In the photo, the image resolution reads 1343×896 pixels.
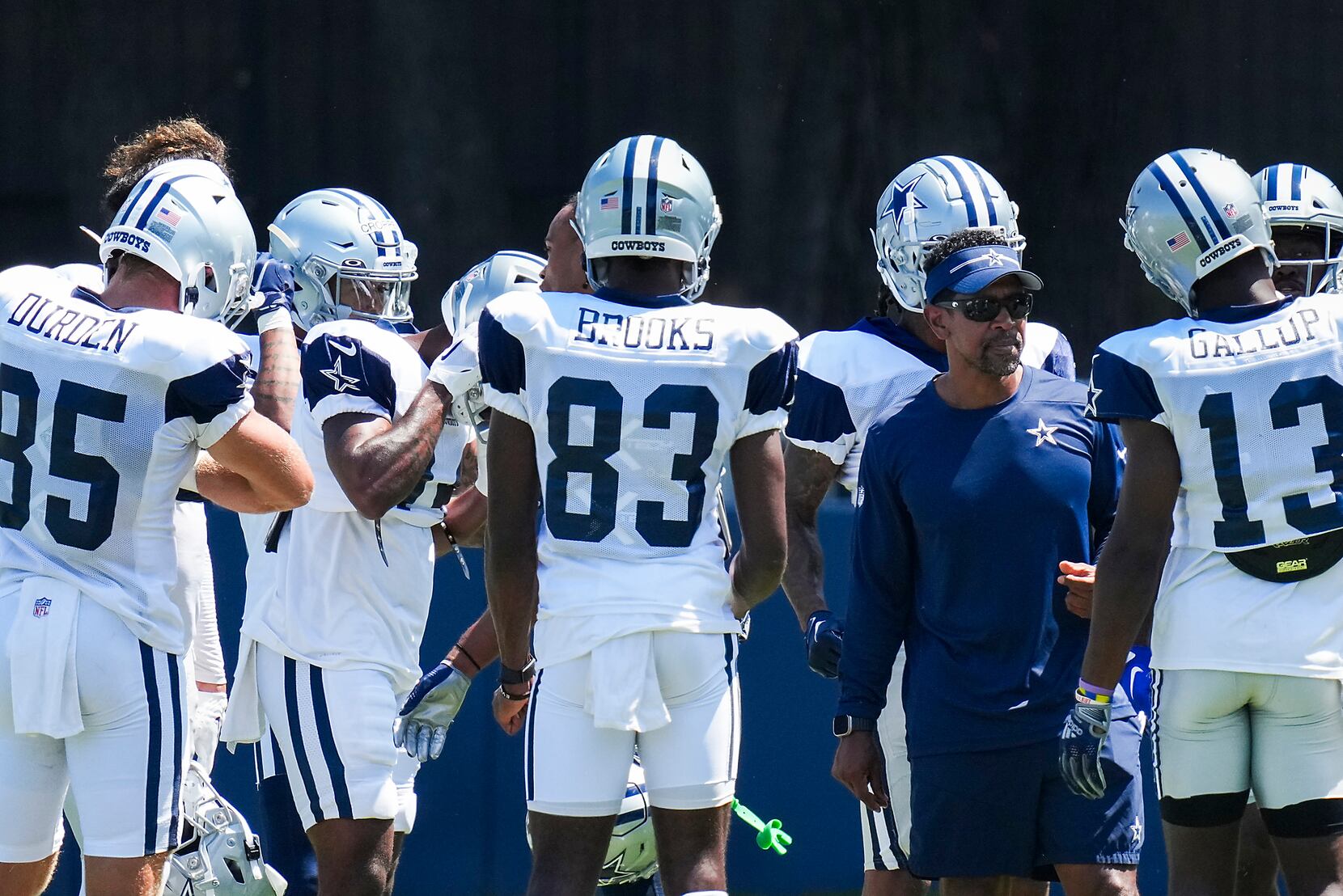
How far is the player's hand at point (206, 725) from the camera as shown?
553 centimetres

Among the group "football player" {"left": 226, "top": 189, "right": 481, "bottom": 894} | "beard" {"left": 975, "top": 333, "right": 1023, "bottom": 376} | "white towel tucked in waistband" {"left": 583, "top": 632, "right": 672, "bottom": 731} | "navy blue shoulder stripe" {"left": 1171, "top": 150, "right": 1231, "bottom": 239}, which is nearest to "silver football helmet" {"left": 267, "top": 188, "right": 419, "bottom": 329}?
"football player" {"left": 226, "top": 189, "right": 481, "bottom": 894}

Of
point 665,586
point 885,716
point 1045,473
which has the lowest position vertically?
point 885,716

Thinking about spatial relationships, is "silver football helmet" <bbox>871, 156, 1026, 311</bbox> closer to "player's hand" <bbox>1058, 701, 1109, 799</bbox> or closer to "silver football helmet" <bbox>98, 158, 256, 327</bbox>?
"player's hand" <bbox>1058, 701, 1109, 799</bbox>

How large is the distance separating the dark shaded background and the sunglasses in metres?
4.35

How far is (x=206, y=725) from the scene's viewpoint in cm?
557

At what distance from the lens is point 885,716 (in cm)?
438

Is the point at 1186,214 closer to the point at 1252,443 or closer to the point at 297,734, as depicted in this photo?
the point at 1252,443

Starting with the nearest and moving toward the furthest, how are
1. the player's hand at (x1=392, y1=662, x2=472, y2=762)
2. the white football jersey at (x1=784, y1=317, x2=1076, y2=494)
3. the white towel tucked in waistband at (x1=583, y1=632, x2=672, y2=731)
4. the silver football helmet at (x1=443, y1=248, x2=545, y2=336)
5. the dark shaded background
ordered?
1. the white towel tucked in waistband at (x1=583, y1=632, x2=672, y2=731)
2. the player's hand at (x1=392, y1=662, x2=472, y2=762)
3. the white football jersey at (x1=784, y1=317, x2=1076, y2=494)
4. the silver football helmet at (x1=443, y1=248, x2=545, y2=336)
5. the dark shaded background

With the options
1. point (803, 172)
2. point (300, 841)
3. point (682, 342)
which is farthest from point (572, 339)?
point (803, 172)

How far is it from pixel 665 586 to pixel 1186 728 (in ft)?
3.74

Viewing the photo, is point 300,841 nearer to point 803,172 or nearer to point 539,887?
point 539,887

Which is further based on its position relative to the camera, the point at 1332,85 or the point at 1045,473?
the point at 1332,85

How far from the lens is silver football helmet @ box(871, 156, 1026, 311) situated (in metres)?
4.49

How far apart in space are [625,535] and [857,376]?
3.25 feet
